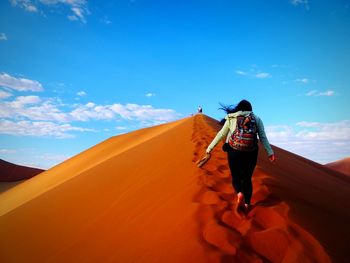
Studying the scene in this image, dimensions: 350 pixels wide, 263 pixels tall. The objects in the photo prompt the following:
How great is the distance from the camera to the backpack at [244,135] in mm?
3689

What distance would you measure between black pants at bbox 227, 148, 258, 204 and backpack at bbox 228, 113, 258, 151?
7 centimetres

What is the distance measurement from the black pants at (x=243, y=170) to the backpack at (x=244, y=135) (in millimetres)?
75

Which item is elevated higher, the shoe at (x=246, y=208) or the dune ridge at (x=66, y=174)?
the dune ridge at (x=66, y=174)

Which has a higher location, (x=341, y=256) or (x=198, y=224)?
(x=198, y=224)

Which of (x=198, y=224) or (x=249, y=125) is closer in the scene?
(x=198, y=224)

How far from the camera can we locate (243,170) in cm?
374

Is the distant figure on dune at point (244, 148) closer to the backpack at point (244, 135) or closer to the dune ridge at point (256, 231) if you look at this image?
the backpack at point (244, 135)

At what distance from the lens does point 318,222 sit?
357 cm

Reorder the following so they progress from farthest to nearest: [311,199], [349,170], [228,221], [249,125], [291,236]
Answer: [349,170] → [311,199] → [249,125] → [228,221] → [291,236]

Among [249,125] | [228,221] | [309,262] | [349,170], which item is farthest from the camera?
[349,170]

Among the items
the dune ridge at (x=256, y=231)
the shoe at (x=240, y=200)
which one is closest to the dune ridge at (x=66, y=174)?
the dune ridge at (x=256, y=231)

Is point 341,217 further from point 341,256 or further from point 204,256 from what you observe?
point 204,256

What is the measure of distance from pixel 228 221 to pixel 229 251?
569mm

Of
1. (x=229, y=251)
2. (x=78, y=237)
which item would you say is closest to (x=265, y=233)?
(x=229, y=251)
